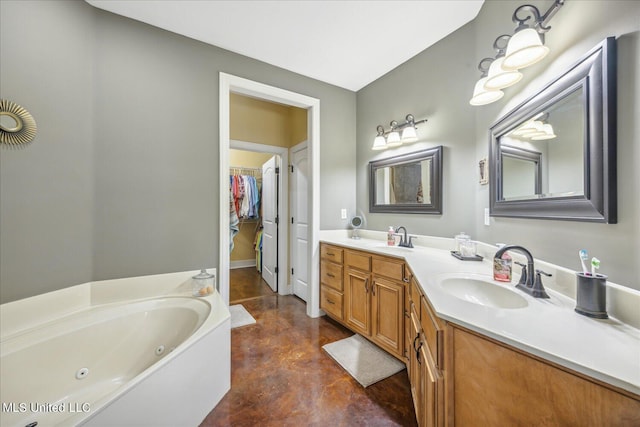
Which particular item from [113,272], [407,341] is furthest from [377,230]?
[113,272]

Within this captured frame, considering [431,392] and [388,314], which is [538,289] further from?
[388,314]

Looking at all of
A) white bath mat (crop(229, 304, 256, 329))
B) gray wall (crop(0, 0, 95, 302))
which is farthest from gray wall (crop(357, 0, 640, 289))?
gray wall (crop(0, 0, 95, 302))

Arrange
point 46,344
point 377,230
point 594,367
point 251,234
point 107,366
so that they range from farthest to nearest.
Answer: point 251,234 → point 377,230 → point 107,366 → point 46,344 → point 594,367

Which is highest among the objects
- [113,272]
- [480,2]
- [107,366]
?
[480,2]

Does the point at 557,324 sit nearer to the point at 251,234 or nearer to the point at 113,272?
the point at 113,272

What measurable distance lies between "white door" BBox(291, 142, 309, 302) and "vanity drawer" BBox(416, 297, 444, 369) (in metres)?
1.99

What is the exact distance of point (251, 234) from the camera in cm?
524

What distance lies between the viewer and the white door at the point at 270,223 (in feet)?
11.8

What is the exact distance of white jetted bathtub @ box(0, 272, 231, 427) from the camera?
110 centimetres

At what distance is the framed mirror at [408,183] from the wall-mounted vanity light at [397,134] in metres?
0.15

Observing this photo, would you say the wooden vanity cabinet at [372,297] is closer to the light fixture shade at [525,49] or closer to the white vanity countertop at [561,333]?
the white vanity countertop at [561,333]

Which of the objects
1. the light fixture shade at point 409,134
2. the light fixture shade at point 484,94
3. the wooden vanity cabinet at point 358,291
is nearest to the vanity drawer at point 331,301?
the wooden vanity cabinet at point 358,291

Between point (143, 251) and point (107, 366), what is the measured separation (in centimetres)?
78

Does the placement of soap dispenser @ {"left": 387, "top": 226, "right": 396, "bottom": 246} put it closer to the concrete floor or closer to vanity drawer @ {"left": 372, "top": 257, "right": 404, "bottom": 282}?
vanity drawer @ {"left": 372, "top": 257, "right": 404, "bottom": 282}
